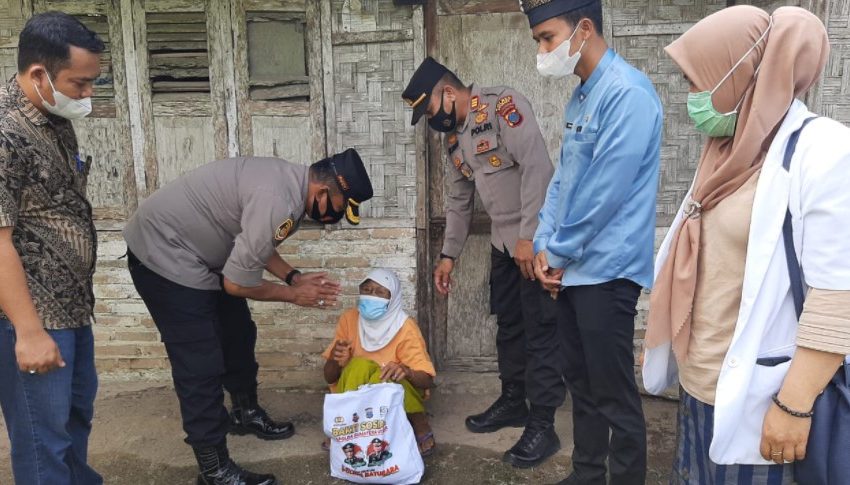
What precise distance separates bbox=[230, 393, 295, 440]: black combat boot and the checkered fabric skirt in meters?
2.21

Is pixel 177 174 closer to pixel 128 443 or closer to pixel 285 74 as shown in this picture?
pixel 285 74

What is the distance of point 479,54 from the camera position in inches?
152

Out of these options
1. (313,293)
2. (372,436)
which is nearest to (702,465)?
(372,436)

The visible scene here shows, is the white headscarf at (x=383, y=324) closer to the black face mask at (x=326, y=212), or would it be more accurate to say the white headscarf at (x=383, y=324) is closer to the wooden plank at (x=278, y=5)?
Result: the black face mask at (x=326, y=212)

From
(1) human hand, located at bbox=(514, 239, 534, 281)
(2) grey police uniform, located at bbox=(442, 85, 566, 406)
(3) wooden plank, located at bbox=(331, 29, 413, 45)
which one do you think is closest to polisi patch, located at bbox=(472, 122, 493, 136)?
(2) grey police uniform, located at bbox=(442, 85, 566, 406)

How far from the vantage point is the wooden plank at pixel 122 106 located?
3807 mm

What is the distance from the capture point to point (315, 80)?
12.5 ft

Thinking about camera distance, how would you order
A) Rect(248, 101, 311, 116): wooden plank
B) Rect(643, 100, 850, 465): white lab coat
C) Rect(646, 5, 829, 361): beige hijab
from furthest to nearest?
1. Rect(248, 101, 311, 116): wooden plank
2. Rect(646, 5, 829, 361): beige hijab
3. Rect(643, 100, 850, 465): white lab coat

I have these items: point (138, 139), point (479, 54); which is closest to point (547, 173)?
point (479, 54)

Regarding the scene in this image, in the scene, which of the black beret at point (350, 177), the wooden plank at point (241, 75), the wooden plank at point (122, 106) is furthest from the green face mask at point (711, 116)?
the wooden plank at point (122, 106)

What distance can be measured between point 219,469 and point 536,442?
155 cm

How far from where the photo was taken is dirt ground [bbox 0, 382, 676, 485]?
10.8ft

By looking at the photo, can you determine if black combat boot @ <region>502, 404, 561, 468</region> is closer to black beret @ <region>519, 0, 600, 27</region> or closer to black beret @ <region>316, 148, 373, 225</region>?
black beret @ <region>316, 148, 373, 225</region>

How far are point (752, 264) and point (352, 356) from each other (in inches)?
92.8
